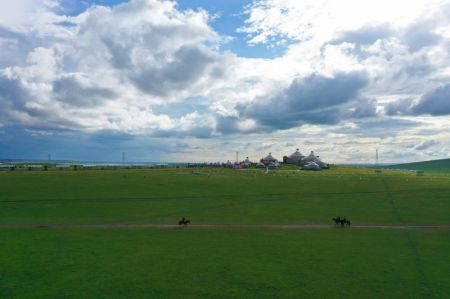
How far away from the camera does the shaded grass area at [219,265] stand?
1278 cm

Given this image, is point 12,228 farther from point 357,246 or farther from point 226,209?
point 357,246

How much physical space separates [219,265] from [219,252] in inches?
79.4

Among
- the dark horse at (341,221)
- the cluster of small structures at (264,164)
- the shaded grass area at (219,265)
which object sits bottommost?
the shaded grass area at (219,265)

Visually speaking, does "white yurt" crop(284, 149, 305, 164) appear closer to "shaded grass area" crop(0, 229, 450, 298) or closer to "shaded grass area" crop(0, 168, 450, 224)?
"shaded grass area" crop(0, 168, 450, 224)

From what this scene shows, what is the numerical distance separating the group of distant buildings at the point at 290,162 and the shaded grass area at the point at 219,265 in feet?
287

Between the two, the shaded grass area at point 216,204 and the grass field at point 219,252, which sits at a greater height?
the shaded grass area at point 216,204

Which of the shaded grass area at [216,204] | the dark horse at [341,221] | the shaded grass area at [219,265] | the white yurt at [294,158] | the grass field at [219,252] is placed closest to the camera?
the shaded grass area at [219,265]

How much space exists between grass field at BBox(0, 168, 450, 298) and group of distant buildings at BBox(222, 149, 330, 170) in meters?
77.0

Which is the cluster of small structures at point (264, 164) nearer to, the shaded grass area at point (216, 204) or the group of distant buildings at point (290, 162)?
the group of distant buildings at point (290, 162)

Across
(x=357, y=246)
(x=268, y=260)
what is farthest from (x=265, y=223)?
(x=268, y=260)

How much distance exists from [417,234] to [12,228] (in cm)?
2670

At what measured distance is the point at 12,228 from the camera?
23.5 meters

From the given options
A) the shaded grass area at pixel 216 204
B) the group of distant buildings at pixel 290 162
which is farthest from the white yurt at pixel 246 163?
the shaded grass area at pixel 216 204

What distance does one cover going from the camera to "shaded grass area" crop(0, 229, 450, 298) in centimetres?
1278
